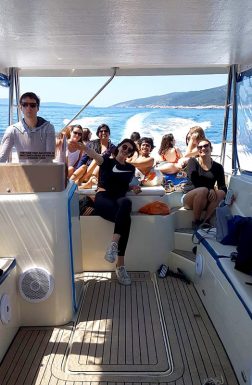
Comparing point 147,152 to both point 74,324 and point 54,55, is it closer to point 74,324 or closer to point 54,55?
point 54,55

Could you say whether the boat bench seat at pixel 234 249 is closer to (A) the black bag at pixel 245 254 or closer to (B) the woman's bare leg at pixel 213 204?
(A) the black bag at pixel 245 254

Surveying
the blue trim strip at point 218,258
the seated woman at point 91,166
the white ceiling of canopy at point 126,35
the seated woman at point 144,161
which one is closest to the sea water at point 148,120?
the white ceiling of canopy at point 126,35

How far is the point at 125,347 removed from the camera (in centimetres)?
211

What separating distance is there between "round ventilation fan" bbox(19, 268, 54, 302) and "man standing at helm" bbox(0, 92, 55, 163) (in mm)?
814

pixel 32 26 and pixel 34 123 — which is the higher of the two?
pixel 32 26

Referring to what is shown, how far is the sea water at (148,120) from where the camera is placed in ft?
55.6

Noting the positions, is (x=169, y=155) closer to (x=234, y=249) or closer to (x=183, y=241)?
(x=183, y=241)

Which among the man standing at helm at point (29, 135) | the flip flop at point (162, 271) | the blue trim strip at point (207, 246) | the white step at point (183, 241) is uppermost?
the man standing at helm at point (29, 135)

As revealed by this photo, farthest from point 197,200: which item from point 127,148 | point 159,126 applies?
point 159,126

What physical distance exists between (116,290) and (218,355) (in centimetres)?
101

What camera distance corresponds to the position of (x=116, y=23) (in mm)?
2676

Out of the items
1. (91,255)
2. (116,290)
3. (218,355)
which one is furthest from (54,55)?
(218,355)

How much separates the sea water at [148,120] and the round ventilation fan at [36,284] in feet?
43.5

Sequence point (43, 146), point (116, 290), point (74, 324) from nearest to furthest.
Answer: point (74, 324) < point (43, 146) < point (116, 290)
